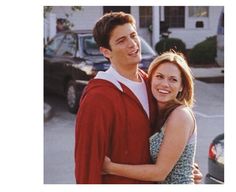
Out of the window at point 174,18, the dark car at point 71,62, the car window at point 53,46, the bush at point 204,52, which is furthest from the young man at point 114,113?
the window at point 174,18

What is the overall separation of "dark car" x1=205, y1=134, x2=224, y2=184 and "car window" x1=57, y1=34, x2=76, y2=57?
242 cm

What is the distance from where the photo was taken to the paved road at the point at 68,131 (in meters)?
3.56

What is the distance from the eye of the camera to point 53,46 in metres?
5.22

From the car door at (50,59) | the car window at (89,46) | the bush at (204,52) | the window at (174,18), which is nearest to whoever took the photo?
the car window at (89,46)

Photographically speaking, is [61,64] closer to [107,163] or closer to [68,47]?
[68,47]

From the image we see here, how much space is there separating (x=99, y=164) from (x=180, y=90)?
27 cm

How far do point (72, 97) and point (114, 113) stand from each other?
11.9 ft

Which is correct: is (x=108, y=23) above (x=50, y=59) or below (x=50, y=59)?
above

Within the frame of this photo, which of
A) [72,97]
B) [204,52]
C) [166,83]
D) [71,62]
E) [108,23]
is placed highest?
[108,23]

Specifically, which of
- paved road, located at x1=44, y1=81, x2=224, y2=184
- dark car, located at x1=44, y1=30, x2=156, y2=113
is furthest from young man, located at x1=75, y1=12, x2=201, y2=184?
dark car, located at x1=44, y1=30, x2=156, y2=113

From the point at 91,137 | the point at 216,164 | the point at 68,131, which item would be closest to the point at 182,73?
the point at 91,137

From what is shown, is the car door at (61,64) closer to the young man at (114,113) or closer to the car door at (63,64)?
the car door at (63,64)
